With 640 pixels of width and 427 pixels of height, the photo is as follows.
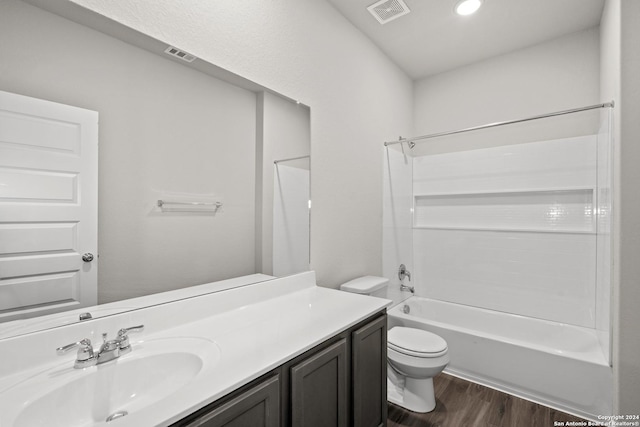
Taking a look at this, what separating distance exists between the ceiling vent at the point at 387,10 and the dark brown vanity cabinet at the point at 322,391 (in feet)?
7.01

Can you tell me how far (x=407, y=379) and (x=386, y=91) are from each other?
245cm

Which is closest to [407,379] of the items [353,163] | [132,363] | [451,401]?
[451,401]

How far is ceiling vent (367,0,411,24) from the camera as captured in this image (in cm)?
216

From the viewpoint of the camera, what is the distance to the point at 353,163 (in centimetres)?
241

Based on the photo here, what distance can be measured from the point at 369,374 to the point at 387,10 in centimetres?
244

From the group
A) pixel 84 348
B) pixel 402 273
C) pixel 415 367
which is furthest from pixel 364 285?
pixel 84 348

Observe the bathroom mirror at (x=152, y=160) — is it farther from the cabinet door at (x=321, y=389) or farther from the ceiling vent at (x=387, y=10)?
the ceiling vent at (x=387, y=10)

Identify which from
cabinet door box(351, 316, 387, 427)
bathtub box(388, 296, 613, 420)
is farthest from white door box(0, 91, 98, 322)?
bathtub box(388, 296, 613, 420)

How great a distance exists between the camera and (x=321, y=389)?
117cm

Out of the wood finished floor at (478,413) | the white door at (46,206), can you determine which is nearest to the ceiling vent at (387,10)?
the white door at (46,206)

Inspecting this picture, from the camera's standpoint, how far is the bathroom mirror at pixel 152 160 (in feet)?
3.13

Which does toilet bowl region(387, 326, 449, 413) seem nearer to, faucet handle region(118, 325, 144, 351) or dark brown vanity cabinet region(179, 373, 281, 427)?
dark brown vanity cabinet region(179, 373, 281, 427)

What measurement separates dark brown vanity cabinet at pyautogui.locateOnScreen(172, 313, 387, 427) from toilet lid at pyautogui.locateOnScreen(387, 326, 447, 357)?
1.49 ft

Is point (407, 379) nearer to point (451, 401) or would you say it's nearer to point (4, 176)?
point (451, 401)
